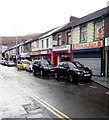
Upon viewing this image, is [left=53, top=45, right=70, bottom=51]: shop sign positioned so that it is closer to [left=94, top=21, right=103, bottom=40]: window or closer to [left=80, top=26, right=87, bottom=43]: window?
[left=80, top=26, right=87, bottom=43]: window

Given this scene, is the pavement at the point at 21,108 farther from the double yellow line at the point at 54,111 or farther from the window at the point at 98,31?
the window at the point at 98,31

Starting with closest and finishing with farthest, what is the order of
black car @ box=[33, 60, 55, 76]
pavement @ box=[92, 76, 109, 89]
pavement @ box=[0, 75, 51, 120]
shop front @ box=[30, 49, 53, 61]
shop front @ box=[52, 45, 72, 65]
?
pavement @ box=[0, 75, 51, 120] < pavement @ box=[92, 76, 109, 89] < black car @ box=[33, 60, 55, 76] < shop front @ box=[52, 45, 72, 65] < shop front @ box=[30, 49, 53, 61]

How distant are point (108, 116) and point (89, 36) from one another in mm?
17198

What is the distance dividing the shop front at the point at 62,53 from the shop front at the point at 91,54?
2.06 meters

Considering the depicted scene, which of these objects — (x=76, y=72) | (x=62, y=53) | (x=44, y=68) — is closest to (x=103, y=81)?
(x=76, y=72)

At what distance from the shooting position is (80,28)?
25656mm

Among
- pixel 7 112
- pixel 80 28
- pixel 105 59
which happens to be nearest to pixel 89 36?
pixel 80 28

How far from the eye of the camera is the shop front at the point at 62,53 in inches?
1122

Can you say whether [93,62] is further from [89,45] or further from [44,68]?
[44,68]

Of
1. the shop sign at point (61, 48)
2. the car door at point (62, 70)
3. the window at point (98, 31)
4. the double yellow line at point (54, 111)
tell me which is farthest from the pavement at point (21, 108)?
the shop sign at point (61, 48)

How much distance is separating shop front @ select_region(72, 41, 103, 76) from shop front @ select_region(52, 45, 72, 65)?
206cm

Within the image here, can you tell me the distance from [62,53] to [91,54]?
327 inches

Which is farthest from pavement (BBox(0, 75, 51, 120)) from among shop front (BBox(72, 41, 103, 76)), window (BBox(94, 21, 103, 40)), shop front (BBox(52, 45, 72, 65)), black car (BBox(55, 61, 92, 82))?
shop front (BBox(52, 45, 72, 65))

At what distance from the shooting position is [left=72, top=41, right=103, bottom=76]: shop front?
21.4 metres
